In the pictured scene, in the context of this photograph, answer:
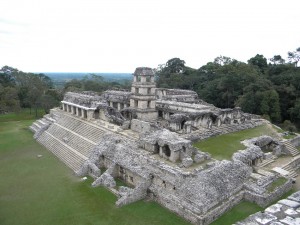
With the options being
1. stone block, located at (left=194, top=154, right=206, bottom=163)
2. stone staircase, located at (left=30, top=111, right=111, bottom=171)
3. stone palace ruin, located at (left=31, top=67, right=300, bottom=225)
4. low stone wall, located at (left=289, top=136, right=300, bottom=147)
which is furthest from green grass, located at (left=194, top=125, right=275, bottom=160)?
stone staircase, located at (left=30, top=111, right=111, bottom=171)

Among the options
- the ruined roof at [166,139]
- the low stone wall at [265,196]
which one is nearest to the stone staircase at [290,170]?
the low stone wall at [265,196]

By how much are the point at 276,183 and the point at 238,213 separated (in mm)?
3501

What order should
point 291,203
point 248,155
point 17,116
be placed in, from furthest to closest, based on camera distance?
point 17,116 < point 248,155 < point 291,203

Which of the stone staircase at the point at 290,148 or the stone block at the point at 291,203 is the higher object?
the stone block at the point at 291,203

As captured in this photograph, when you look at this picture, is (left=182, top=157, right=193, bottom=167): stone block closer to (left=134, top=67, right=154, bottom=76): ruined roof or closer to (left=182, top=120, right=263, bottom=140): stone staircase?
(left=182, top=120, right=263, bottom=140): stone staircase

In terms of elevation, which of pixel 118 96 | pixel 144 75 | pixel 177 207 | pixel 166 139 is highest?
pixel 144 75

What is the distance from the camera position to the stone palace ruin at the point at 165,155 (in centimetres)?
1377

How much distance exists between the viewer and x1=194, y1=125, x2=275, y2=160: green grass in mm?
18383

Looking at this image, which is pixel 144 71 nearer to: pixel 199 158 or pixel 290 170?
pixel 199 158

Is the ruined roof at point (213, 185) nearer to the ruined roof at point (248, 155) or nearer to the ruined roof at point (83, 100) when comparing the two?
the ruined roof at point (248, 155)

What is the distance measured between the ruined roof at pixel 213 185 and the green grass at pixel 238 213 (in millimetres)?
677

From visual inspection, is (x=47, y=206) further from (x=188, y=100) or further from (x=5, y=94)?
(x=5, y=94)

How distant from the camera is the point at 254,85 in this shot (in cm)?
3391

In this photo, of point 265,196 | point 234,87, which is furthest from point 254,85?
point 265,196
